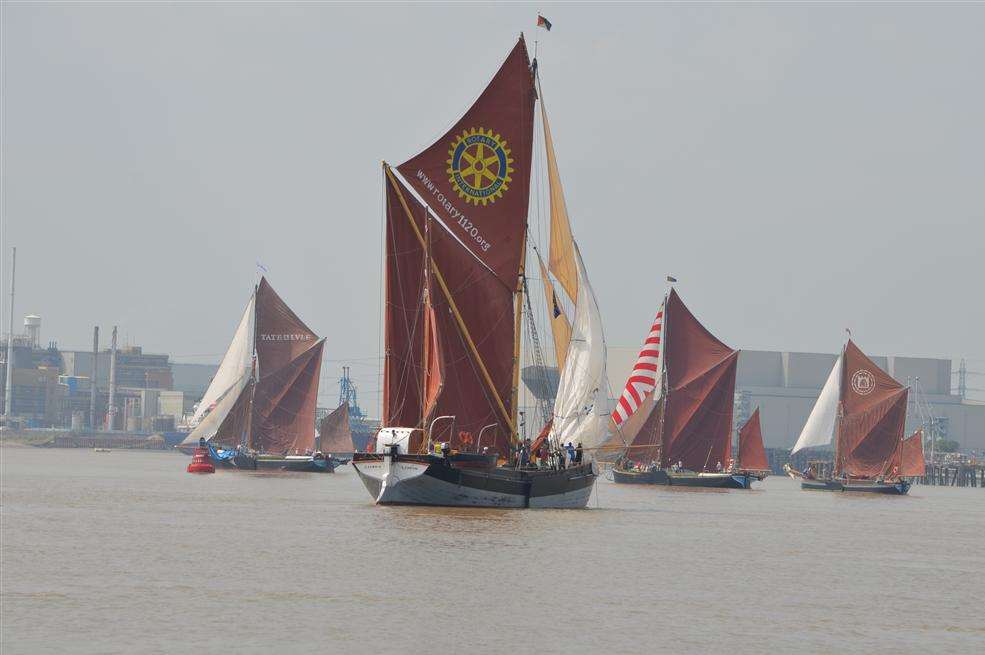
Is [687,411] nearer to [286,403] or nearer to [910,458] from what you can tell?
[910,458]

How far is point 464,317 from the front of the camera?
67.1 m

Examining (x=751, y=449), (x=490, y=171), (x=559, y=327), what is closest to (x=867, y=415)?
(x=751, y=449)

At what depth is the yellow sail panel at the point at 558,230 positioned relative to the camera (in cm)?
7100

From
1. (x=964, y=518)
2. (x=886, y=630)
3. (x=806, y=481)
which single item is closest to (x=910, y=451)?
(x=806, y=481)

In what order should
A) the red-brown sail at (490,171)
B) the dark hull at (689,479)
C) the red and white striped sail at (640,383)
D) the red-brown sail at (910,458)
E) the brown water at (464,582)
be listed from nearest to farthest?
the brown water at (464,582) → the red-brown sail at (490,171) → the red and white striped sail at (640,383) → the dark hull at (689,479) → the red-brown sail at (910,458)

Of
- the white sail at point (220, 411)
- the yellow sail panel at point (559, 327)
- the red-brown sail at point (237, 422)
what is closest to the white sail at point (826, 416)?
the red-brown sail at point (237, 422)

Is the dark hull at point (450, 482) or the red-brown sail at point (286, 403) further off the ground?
the red-brown sail at point (286, 403)

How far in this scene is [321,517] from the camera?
213 feet

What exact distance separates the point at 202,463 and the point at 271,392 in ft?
31.6

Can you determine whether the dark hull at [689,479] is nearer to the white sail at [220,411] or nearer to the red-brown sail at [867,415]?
the red-brown sail at [867,415]

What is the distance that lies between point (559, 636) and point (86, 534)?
25263 millimetres

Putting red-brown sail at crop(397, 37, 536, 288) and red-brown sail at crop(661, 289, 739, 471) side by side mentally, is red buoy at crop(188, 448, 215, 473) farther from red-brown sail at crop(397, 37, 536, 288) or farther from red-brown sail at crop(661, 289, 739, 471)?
red-brown sail at crop(397, 37, 536, 288)

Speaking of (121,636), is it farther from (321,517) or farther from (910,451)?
(910,451)

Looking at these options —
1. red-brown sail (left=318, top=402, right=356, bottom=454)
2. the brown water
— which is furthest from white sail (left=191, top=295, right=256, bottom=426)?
the brown water
